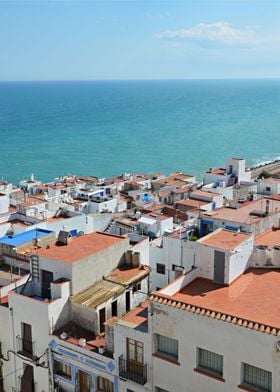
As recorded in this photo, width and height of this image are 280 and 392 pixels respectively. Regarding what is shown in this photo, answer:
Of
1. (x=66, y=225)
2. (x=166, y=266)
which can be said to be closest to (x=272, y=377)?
(x=166, y=266)

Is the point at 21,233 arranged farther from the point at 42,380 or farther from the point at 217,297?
the point at 217,297

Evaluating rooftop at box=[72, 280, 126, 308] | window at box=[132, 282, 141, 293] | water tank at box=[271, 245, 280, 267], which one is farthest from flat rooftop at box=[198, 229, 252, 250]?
rooftop at box=[72, 280, 126, 308]

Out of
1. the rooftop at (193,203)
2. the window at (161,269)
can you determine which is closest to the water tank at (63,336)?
the window at (161,269)

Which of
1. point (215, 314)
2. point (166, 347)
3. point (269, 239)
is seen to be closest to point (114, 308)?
Answer: point (166, 347)

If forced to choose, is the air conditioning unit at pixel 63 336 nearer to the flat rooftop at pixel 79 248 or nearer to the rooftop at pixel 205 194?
the flat rooftop at pixel 79 248

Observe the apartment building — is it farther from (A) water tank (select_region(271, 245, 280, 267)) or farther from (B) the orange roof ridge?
(A) water tank (select_region(271, 245, 280, 267))

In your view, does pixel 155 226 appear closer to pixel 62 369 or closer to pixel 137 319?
pixel 62 369
